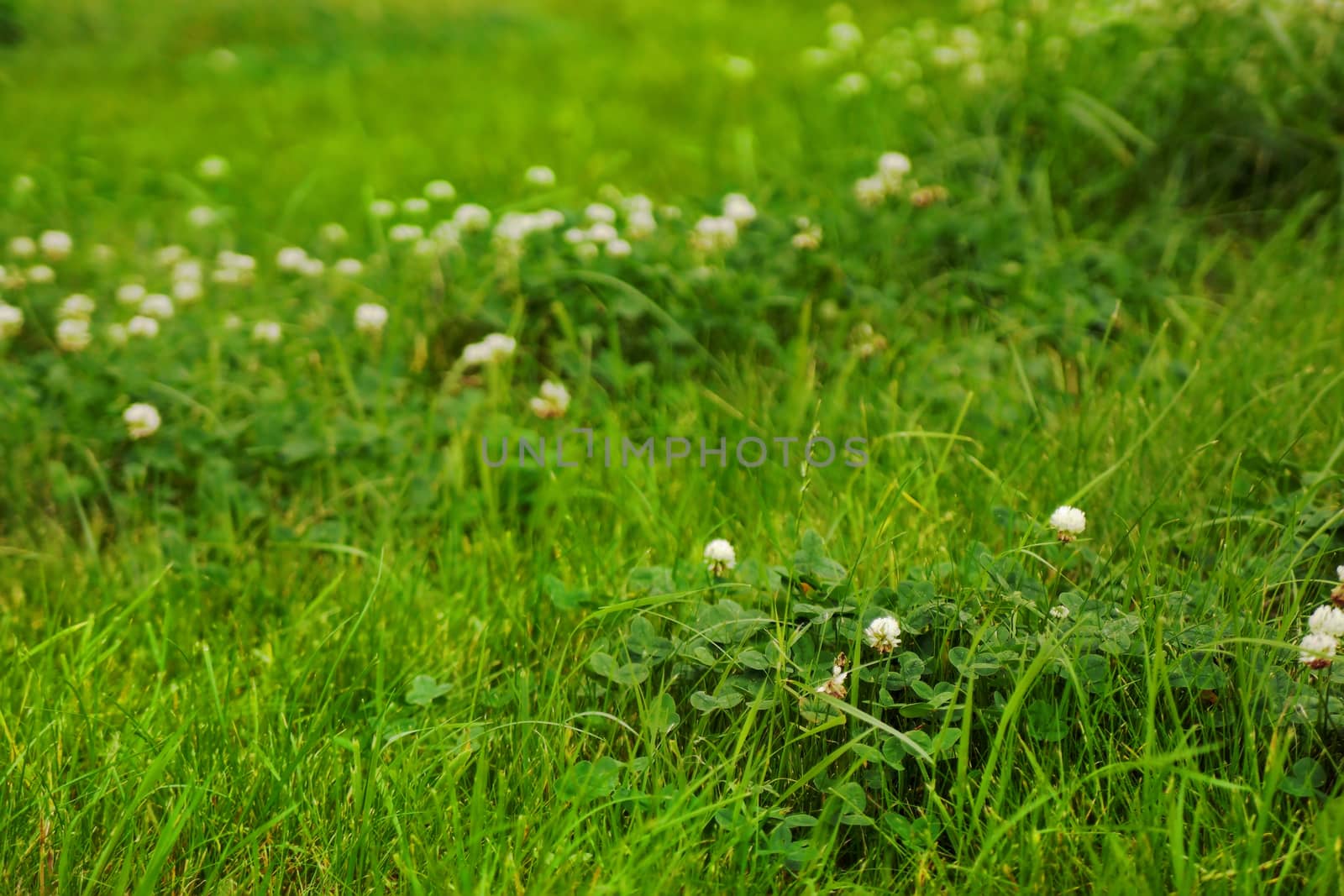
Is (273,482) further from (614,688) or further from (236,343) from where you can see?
(614,688)

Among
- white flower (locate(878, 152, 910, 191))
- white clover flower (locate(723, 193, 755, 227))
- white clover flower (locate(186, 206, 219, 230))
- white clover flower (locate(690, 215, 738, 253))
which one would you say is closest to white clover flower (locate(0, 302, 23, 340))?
white clover flower (locate(186, 206, 219, 230))

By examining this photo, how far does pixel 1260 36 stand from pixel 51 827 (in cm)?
402

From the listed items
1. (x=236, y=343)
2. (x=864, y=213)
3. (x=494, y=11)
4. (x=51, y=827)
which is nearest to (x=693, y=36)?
(x=494, y=11)

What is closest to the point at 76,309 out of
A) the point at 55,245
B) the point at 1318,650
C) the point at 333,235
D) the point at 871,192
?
the point at 55,245

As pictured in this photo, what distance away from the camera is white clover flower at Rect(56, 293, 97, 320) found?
286cm

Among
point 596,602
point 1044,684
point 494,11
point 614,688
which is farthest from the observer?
point 494,11

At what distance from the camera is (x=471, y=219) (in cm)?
329

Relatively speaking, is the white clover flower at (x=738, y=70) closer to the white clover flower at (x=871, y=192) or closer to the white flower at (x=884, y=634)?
the white clover flower at (x=871, y=192)

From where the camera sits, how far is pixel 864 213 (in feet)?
11.2

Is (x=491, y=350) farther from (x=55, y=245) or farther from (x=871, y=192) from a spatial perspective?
(x=55, y=245)

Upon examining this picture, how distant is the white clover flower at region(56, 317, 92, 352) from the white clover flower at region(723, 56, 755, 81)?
3.74 metres

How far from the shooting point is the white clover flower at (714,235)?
3105mm

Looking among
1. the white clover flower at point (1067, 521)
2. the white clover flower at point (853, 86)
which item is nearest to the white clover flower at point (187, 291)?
the white clover flower at point (1067, 521)

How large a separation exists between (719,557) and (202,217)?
2.96 m
